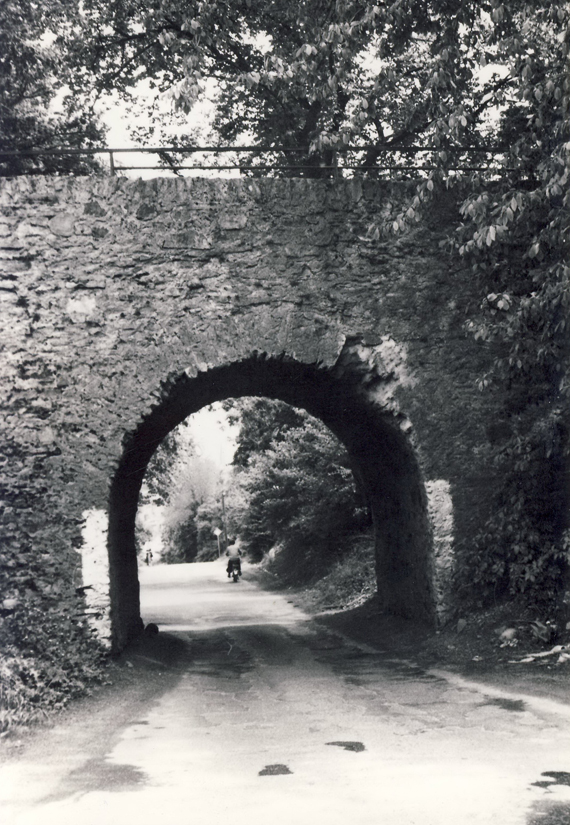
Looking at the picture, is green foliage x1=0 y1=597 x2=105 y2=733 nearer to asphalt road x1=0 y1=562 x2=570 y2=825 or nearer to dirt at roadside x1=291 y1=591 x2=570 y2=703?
asphalt road x1=0 y1=562 x2=570 y2=825

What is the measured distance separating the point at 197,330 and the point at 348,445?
414 cm

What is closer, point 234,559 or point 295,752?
point 295,752

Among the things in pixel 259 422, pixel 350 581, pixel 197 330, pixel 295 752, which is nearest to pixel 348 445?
pixel 197 330

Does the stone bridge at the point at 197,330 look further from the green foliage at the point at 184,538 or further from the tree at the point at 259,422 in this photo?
the green foliage at the point at 184,538

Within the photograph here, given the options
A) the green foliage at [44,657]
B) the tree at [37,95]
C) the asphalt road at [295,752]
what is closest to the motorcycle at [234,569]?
the tree at [37,95]

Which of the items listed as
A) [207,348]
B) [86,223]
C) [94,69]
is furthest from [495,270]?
[94,69]

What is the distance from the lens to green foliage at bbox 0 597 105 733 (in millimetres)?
6688

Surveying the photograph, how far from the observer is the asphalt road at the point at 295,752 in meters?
4.12

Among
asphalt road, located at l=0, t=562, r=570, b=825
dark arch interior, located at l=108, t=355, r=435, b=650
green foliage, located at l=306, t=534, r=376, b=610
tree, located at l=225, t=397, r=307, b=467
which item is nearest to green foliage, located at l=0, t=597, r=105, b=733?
asphalt road, located at l=0, t=562, r=570, b=825

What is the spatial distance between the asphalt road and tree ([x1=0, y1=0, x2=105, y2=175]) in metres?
9.44

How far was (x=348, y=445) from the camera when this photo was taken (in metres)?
12.4

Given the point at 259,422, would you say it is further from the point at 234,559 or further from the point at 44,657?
the point at 44,657

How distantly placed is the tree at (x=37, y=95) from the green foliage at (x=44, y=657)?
8.00 metres

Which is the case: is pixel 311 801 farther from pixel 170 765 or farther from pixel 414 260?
pixel 414 260
